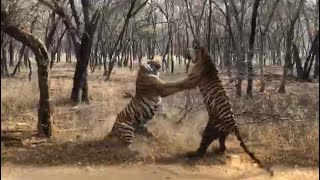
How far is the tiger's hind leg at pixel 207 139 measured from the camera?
6691mm

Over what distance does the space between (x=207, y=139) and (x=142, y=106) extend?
106 cm

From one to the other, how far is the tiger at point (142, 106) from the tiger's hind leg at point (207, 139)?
2.58 ft

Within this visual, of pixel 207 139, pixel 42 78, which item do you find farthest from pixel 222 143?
pixel 42 78

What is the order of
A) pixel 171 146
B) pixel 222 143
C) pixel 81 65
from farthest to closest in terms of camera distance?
pixel 81 65 → pixel 171 146 → pixel 222 143

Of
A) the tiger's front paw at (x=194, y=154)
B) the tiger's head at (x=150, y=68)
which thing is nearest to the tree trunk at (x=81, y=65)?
the tiger's head at (x=150, y=68)

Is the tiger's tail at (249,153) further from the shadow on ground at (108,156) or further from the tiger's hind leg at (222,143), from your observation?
the tiger's hind leg at (222,143)

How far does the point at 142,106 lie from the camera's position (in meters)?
7.10

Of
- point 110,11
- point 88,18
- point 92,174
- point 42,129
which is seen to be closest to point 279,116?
point 92,174

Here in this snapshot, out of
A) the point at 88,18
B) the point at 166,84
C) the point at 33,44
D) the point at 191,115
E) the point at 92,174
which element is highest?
the point at 88,18

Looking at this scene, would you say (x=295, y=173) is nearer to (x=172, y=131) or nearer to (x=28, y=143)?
(x=172, y=131)

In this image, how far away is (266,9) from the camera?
16281 mm

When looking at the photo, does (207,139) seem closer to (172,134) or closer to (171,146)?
(171,146)

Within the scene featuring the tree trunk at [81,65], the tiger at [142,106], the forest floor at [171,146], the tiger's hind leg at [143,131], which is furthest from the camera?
the tree trunk at [81,65]

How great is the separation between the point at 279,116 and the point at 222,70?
1.16m
